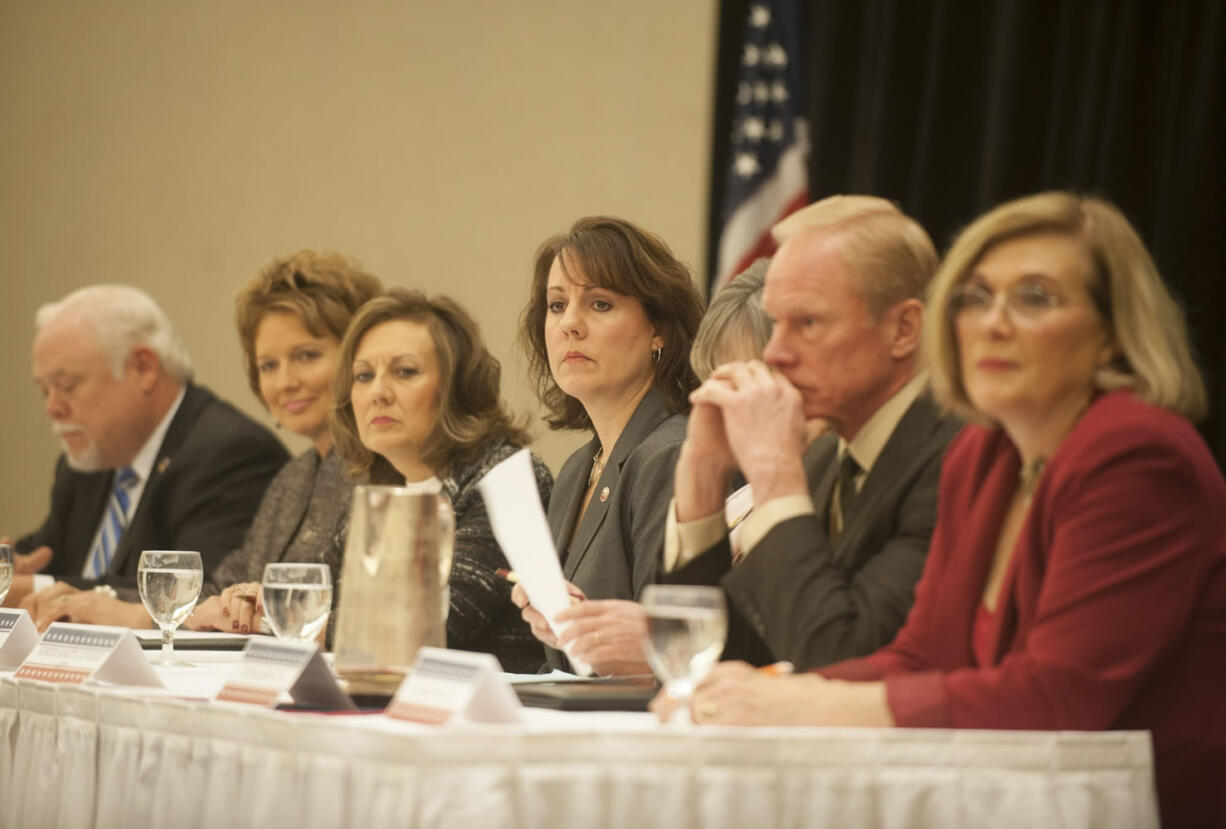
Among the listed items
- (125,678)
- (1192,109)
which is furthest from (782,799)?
(1192,109)

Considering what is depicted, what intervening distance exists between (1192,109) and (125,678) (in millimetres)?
3138

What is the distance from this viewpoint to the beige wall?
5793 mm

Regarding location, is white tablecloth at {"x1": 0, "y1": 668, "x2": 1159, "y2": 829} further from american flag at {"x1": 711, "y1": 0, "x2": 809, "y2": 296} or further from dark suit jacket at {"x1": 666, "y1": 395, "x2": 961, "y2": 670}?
american flag at {"x1": 711, "y1": 0, "x2": 809, "y2": 296}

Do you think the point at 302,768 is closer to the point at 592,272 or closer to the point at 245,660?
the point at 245,660

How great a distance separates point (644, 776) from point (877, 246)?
3.24 ft

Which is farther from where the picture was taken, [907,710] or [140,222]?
[140,222]

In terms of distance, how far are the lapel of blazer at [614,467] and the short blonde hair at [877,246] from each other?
2.86 feet

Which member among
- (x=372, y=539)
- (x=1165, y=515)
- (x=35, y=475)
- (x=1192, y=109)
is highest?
(x=1192, y=109)

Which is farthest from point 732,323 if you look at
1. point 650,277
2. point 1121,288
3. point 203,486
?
point 203,486

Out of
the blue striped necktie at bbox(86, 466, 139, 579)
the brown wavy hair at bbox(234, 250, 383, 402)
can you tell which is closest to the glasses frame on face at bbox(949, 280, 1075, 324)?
the brown wavy hair at bbox(234, 250, 383, 402)

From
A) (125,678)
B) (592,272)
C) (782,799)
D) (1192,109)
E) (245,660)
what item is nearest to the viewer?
(782,799)

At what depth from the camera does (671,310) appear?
3.07 m

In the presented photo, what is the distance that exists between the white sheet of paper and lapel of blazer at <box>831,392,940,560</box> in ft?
1.30

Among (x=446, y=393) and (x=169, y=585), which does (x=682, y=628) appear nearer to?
(x=169, y=585)
